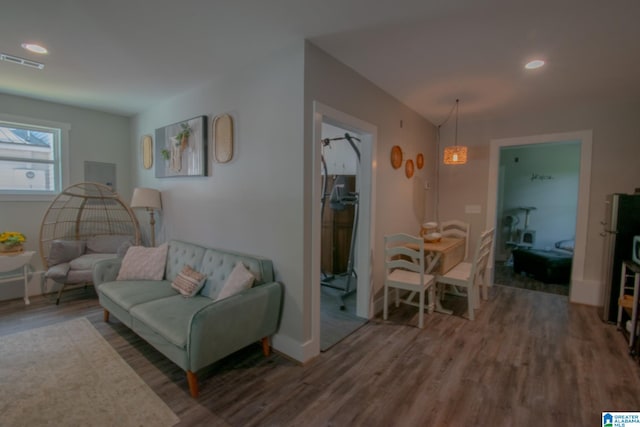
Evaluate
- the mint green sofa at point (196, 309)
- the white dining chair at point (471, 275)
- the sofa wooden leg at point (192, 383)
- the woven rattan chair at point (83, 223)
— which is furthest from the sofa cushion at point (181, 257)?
the white dining chair at point (471, 275)

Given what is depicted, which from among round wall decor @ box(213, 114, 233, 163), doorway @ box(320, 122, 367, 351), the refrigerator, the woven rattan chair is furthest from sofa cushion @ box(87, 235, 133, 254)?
the refrigerator

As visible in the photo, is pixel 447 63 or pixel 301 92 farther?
pixel 447 63

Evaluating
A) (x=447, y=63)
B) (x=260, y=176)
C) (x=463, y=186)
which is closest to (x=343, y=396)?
(x=260, y=176)

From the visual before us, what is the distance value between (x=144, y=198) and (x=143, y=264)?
0.98m

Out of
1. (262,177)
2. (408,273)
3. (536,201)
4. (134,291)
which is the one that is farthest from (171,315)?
(536,201)

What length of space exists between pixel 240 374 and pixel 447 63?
3.12 meters

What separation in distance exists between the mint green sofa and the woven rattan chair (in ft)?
3.27

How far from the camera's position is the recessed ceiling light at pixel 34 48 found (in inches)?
94.8

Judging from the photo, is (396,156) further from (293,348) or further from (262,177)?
(293,348)

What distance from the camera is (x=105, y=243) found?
13.6ft

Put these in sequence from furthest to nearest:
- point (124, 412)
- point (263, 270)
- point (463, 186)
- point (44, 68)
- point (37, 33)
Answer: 1. point (463, 186)
2. point (44, 68)
3. point (263, 270)
4. point (37, 33)
5. point (124, 412)

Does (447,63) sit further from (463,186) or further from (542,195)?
(542,195)

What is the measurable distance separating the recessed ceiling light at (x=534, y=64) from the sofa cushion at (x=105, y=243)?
519 cm

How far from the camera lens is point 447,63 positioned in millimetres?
2621
